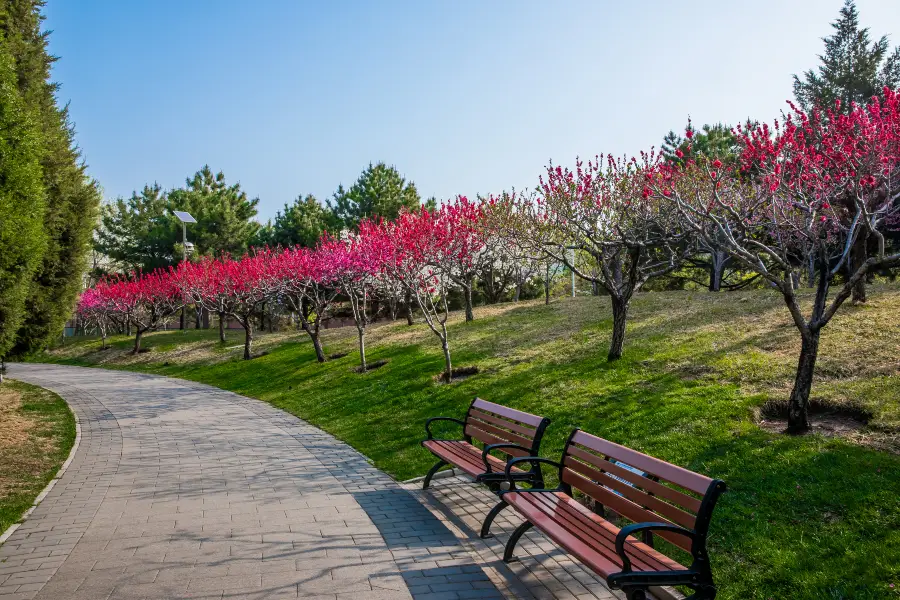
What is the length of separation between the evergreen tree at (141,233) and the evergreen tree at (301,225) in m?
6.39

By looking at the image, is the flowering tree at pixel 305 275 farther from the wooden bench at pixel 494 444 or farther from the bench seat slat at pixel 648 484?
the bench seat slat at pixel 648 484

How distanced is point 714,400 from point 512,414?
3597mm

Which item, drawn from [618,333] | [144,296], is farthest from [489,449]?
[144,296]

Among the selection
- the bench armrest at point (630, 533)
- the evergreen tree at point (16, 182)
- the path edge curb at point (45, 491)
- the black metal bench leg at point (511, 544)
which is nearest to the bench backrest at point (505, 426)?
the black metal bench leg at point (511, 544)

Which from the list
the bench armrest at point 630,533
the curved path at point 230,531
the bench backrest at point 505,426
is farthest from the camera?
the bench backrest at point 505,426

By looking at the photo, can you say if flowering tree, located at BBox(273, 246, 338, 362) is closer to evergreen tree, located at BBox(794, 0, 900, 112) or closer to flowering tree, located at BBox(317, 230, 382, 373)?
flowering tree, located at BBox(317, 230, 382, 373)

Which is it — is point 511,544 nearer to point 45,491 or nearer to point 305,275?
point 45,491

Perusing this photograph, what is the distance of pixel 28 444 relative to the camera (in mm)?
9422

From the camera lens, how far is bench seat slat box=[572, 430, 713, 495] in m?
3.59

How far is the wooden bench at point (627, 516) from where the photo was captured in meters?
3.43

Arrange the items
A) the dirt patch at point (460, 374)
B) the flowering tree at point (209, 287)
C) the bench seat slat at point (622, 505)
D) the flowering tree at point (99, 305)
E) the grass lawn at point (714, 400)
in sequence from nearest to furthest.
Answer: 1. the bench seat slat at point (622, 505)
2. the grass lawn at point (714, 400)
3. the dirt patch at point (460, 374)
4. the flowering tree at point (209, 287)
5. the flowering tree at point (99, 305)

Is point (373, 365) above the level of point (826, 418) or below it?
above

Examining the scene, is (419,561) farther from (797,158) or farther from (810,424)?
(797,158)

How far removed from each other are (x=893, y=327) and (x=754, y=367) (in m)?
3.23
